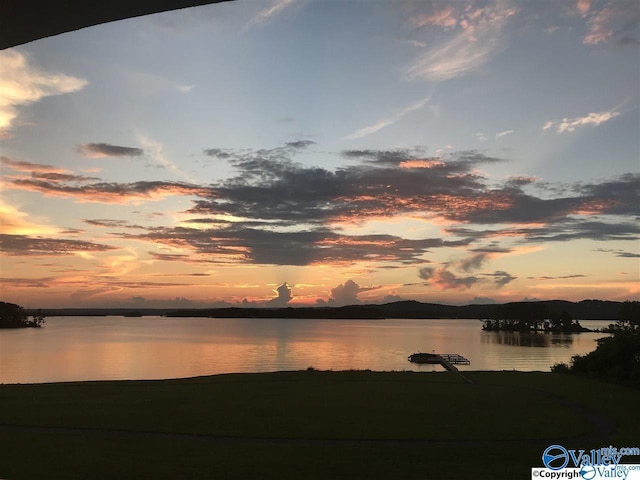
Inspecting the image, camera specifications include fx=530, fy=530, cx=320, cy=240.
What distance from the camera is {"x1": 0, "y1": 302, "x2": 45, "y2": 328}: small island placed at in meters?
171

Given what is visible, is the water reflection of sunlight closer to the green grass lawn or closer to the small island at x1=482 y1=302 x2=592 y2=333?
the small island at x1=482 y1=302 x2=592 y2=333

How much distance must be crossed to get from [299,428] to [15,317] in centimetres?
19058

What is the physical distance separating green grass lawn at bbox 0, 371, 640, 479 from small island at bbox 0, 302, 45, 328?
17461 centimetres

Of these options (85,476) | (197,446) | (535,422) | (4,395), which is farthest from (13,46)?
(4,395)

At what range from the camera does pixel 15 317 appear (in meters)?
175

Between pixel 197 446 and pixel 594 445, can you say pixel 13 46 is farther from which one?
pixel 594 445
